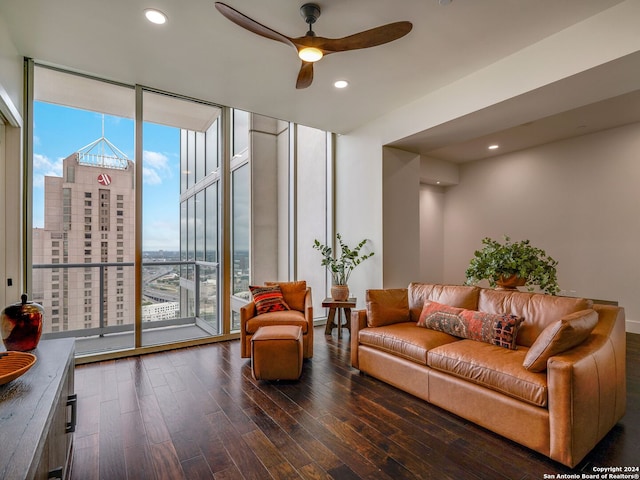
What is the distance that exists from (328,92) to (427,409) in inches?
136

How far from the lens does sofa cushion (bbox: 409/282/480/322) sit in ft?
10.1

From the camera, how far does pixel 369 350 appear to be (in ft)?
10.4

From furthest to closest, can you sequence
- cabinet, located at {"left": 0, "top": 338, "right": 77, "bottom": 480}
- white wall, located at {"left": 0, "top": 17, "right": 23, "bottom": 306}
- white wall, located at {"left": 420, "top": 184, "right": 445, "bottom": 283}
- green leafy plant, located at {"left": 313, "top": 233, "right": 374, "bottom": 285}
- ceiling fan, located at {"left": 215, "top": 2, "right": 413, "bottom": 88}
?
white wall, located at {"left": 420, "top": 184, "right": 445, "bottom": 283} → green leafy plant, located at {"left": 313, "top": 233, "right": 374, "bottom": 285} → white wall, located at {"left": 0, "top": 17, "right": 23, "bottom": 306} → ceiling fan, located at {"left": 215, "top": 2, "right": 413, "bottom": 88} → cabinet, located at {"left": 0, "top": 338, "right": 77, "bottom": 480}

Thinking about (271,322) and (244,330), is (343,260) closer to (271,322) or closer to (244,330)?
(271,322)

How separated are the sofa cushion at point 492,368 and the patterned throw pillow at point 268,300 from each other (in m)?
1.92

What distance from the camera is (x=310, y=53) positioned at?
255cm

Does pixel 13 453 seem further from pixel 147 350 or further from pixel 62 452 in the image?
pixel 147 350

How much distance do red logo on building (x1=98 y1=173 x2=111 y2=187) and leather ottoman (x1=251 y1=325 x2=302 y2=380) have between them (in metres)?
2.60

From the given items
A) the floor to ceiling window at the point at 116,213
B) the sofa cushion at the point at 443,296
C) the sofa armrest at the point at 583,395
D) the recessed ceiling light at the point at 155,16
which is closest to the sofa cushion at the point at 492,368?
the sofa armrest at the point at 583,395

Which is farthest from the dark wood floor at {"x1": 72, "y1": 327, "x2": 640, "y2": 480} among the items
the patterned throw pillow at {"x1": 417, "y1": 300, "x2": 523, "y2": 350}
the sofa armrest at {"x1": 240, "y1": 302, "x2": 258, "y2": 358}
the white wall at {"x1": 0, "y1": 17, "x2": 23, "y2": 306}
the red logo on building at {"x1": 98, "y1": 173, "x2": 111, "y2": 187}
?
the red logo on building at {"x1": 98, "y1": 173, "x2": 111, "y2": 187}

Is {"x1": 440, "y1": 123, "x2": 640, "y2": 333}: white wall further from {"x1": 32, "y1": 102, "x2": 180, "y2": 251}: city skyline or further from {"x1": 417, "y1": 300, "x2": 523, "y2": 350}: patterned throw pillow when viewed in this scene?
{"x1": 32, "y1": 102, "x2": 180, "y2": 251}: city skyline

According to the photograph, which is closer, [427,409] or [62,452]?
[62,452]

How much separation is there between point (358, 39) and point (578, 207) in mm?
4928

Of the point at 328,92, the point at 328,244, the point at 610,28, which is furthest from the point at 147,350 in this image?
the point at 610,28
